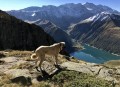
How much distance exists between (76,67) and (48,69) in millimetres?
2708

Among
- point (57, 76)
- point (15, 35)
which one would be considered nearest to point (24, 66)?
point (57, 76)

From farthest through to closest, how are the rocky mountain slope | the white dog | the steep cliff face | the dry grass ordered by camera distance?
the steep cliff face
the dry grass
the white dog
the rocky mountain slope

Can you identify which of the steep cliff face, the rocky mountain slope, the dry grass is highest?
the dry grass

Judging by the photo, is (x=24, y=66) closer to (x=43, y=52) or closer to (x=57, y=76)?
(x=43, y=52)

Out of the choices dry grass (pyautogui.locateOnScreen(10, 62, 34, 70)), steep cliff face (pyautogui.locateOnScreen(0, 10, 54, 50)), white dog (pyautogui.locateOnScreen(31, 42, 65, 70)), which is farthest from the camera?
steep cliff face (pyautogui.locateOnScreen(0, 10, 54, 50))

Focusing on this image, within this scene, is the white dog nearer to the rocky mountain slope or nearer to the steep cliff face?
the rocky mountain slope

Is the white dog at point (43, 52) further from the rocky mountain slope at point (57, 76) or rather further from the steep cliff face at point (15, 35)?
the steep cliff face at point (15, 35)

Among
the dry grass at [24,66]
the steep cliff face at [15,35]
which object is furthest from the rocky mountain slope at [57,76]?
the steep cliff face at [15,35]

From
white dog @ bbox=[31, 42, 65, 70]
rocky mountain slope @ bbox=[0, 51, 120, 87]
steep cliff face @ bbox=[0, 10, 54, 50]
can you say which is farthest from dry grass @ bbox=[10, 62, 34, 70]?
steep cliff face @ bbox=[0, 10, 54, 50]

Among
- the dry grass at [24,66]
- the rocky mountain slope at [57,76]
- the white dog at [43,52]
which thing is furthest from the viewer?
the dry grass at [24,66]

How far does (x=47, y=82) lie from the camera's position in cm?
1789

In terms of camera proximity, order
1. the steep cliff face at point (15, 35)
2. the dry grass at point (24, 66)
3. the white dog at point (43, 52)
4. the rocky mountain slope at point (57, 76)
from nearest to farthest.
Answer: the rocky mountain slope at point (57, 76) < the white dog at point (43, 52) < the dry grass at point (24, 66) < the steep cliff face at point (15, 35)

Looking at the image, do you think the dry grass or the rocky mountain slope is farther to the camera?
the dry grass

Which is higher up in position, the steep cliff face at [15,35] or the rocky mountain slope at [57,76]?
the rocky mountain slope at [57,76]
